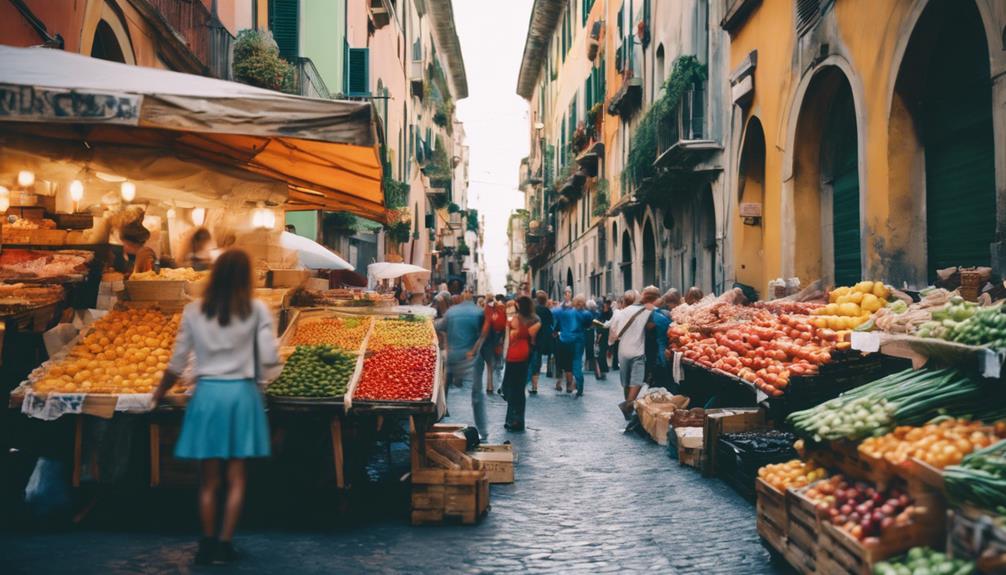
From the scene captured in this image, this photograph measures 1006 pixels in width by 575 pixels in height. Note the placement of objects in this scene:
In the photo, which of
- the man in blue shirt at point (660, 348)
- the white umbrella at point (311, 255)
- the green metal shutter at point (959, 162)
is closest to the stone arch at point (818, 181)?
the green metal shutter at point (959, 162)

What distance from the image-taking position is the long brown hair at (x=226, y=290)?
528cm

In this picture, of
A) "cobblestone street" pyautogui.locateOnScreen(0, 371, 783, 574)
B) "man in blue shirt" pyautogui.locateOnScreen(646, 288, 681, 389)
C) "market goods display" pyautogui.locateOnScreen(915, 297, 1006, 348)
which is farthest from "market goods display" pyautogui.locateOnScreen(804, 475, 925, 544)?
"man in blue shirt" pyautogui.locateOnScreen(646, 288, 681, 389)

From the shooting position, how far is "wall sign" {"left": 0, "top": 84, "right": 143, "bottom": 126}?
6.00 metres

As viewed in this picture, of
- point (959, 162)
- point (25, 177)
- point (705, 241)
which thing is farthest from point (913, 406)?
point (705, 241)

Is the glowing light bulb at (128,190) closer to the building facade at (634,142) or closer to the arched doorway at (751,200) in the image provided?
the arched doorway at (751,200)

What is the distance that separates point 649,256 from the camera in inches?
964

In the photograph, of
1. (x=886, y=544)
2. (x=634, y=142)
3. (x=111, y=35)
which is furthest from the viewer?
(x=634, y=142)

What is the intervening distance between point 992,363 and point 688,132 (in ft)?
43.7

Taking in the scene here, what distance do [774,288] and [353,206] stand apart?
6.01 meters

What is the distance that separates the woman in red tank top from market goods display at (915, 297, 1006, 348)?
566 cm

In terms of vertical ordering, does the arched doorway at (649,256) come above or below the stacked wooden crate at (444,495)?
above

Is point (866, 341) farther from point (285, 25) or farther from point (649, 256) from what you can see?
point (649, 256)

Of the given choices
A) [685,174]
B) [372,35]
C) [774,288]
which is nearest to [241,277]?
[774,288]

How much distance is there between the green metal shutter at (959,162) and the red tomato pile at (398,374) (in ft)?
17.5
